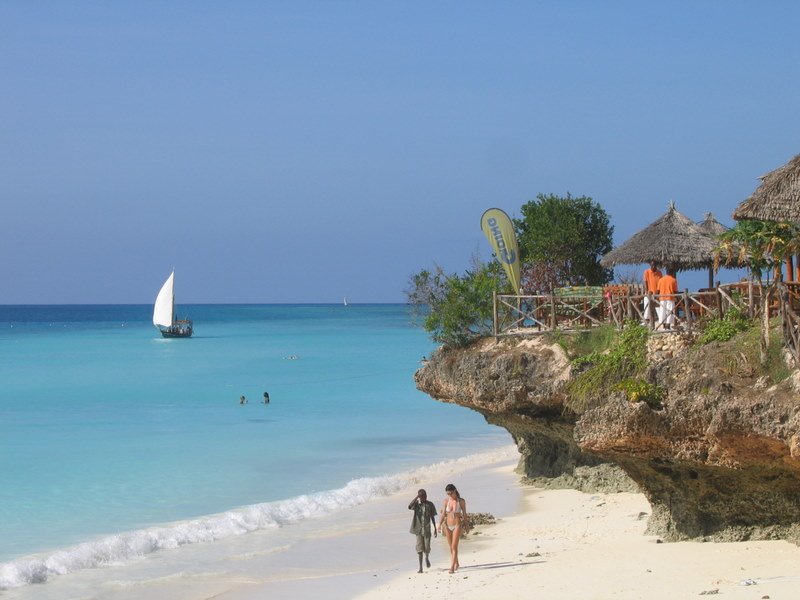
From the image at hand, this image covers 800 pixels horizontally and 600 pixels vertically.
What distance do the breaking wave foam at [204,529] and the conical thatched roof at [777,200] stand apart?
40.0 feet

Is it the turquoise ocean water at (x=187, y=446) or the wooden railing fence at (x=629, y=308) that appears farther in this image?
the turquoise ocean water at (x=187, y=446)

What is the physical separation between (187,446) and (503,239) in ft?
54.0

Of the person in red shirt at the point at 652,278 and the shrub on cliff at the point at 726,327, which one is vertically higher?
the person in red shirt at the point at 652,278

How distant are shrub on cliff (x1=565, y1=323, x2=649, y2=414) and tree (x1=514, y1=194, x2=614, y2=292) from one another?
38.7ft

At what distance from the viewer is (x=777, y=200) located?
13609 mm

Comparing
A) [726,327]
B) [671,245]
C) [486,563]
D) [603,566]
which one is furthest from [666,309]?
[486,563]

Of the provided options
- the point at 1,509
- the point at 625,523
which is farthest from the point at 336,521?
the point at 1,509

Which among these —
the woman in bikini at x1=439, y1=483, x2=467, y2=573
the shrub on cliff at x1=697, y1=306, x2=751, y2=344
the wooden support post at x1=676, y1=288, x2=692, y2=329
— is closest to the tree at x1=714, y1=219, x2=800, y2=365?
the shrub on cliff at x1=697, y1=306, x2=751, y2=344

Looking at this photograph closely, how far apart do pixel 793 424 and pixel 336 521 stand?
1143 centimetres

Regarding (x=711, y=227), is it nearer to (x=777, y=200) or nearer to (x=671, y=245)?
(x=671, y=245)

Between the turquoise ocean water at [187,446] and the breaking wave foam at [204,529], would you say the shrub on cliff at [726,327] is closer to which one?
the turquoise ocean water at [187,446]

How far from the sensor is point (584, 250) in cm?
2908

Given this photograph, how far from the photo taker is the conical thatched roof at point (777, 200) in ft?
44.3

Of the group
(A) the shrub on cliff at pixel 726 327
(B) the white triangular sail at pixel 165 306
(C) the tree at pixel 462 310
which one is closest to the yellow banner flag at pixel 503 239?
(C) the tree at pixel 462 310
